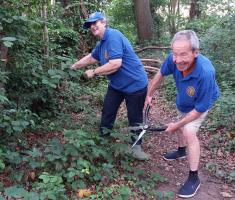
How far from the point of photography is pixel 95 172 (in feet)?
14.4

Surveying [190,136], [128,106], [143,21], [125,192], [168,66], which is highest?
[143,21]

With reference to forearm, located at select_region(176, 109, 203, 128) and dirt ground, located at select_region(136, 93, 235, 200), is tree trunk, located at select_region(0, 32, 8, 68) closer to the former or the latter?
dirt ground, located at select_region(136, 93, 235, 200)

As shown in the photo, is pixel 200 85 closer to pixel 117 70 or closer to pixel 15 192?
pixel 117 70

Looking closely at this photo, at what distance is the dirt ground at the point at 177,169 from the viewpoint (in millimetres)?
4566

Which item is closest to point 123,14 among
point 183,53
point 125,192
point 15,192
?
point 183,53

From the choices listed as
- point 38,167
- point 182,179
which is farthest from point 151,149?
point 38,167

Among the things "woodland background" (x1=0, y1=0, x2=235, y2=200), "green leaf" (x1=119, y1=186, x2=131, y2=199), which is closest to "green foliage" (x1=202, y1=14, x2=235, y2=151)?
"woodland background" (x1=0, y1=0, x2=235, y2=200)

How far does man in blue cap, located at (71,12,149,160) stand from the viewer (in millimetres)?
4691

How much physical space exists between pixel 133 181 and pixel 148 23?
12.3 m

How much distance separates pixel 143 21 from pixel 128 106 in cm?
1140

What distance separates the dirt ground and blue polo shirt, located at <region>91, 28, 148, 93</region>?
1144 millimetres

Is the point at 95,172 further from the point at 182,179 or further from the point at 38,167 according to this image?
the point at 182,179

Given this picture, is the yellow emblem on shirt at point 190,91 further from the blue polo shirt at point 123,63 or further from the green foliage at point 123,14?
the green foliage at point 123,14

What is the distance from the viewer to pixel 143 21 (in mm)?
15922
